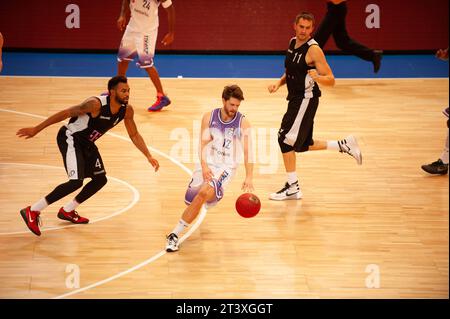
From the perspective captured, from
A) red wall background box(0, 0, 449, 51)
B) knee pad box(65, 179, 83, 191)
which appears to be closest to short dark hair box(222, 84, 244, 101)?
knee pad box(65, 179, 83, 191)

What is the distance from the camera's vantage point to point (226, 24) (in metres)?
14.7

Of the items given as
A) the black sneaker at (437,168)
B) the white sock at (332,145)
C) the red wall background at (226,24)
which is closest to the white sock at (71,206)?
the white sock at (332,145)

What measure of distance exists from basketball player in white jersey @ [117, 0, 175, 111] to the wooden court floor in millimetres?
443

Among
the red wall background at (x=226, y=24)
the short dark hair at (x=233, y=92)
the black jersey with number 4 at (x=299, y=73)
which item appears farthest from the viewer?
the red wall background at (x=226, y=24)

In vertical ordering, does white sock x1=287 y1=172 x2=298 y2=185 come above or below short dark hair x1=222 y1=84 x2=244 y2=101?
below

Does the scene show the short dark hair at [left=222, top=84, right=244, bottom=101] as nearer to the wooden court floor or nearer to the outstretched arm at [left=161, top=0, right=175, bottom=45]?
the wooden court floor

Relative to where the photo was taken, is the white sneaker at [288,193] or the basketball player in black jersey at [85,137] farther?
the white sneaker at [288,193]

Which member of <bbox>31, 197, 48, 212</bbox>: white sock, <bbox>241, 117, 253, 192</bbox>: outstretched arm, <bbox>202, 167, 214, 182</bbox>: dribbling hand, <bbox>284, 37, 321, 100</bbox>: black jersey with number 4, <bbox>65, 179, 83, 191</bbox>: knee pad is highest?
<bbox>284, 37, 321, 100</bbox>: black jersey with number 4

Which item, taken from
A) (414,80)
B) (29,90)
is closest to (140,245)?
(29,90)

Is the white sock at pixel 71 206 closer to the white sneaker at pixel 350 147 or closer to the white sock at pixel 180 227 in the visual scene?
the white sock at pixel 180 227

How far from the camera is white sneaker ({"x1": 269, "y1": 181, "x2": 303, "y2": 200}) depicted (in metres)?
9.00

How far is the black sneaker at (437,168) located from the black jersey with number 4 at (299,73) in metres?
1.97

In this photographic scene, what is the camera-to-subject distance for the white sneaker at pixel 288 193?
9.00 m

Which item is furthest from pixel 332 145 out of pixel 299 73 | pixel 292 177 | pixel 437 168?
pixel 437 168
